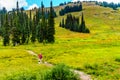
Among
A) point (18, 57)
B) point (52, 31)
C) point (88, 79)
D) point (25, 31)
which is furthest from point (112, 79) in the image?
point (25, 31)

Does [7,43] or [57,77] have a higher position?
[57,77]

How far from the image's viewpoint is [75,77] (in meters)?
36.0

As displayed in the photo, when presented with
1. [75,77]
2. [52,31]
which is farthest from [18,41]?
[75,77]

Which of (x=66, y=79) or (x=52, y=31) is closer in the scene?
(x=66, y=79)

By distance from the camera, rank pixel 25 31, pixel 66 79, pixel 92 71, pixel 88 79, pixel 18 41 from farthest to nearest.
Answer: pixel 25 31 → pixel 18 41 → pixel 92 71 → pixel 88 79 → pixel 66 79

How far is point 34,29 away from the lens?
155 m

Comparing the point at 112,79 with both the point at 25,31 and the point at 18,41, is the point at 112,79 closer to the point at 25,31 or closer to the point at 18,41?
the point at 18,41

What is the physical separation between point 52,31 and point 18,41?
46.9 feet

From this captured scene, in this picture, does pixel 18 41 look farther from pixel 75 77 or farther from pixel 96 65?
pixel 75 77

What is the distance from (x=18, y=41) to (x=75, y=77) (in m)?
102

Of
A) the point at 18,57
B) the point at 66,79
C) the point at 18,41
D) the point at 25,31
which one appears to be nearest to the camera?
the point at 66,79

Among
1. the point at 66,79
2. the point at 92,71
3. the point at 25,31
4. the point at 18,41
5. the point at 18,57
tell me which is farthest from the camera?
the point at 25,31

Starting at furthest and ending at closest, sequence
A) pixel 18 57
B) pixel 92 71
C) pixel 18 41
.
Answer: pixel 18 41 → pixel 18 57 → pixel 92 71

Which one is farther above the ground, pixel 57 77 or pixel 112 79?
pixel 57 77
